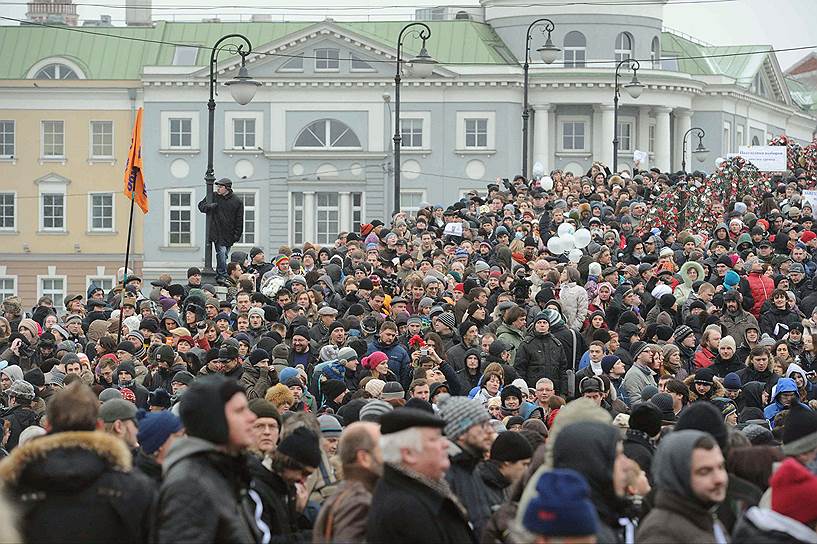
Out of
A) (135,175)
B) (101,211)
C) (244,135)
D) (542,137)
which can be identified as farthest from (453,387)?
(101,211)

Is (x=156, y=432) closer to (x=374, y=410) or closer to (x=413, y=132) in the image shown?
(x=374, y=410)

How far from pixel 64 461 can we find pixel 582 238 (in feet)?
63.9

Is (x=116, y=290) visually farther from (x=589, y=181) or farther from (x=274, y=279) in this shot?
(x=589, y=181)

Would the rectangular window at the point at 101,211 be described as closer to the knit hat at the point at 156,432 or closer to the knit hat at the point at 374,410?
the knit hat at the point at 374,410

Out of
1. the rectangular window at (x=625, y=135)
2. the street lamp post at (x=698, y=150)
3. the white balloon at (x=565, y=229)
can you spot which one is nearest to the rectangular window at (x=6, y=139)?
the rectangular window at (x=625, y=135)

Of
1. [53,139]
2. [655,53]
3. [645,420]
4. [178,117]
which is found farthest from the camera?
[655,53]

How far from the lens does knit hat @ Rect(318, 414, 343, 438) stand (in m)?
11.4

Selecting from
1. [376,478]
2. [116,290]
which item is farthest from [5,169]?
[376,478]

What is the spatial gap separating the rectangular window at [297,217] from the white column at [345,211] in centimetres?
168

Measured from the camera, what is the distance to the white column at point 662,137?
80.6m

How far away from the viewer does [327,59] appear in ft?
255

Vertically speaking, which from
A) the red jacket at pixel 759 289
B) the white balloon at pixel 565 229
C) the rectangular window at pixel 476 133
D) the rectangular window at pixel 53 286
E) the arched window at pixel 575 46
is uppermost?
the arched window at pixel 575 46

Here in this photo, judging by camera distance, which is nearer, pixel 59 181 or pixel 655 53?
pixel 59 181

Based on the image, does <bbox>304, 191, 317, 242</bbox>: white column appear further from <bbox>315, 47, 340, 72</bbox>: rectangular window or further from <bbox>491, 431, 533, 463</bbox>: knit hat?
<bbox>491, 431, 533, 463</bbox>: knit hat
